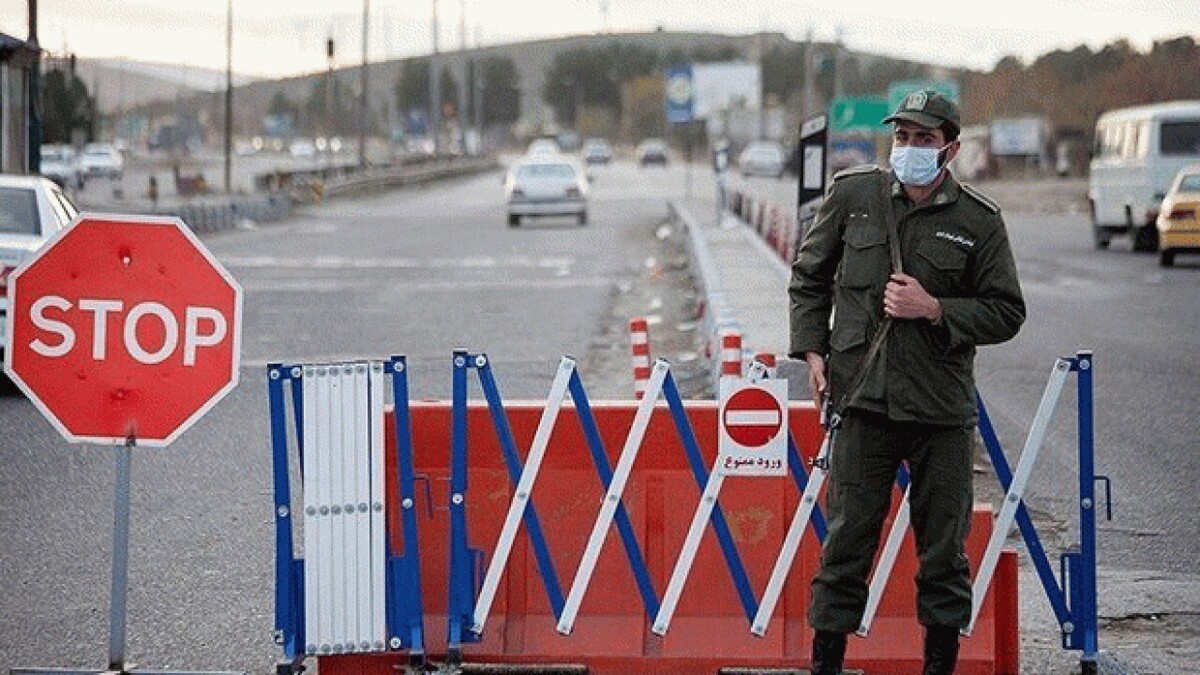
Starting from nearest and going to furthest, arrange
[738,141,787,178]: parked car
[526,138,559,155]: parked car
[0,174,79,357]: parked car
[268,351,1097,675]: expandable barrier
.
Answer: [268,351,1097,675]: expandable barrier, [0,174,79,357]: parked car, [526,138,559,155]: parked car, [738,141,787,178]: parked car

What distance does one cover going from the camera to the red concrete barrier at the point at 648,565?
25.1ft

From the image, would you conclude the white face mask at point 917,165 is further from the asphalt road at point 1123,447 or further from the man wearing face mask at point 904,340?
the asphalt road at point 1123,447

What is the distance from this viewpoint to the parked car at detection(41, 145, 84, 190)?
67.7 meters

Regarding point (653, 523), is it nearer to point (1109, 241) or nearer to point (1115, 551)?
point (1115, 551)

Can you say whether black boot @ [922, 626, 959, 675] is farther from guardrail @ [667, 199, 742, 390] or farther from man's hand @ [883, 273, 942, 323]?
guardrail @ [667, 199, 742, 390]

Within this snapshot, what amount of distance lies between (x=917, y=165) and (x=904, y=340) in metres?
0.52

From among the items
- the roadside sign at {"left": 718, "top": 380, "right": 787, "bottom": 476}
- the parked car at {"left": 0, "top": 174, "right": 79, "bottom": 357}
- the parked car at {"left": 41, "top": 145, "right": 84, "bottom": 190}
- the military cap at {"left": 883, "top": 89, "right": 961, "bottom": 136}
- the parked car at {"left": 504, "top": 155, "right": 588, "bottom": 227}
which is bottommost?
the parked car at {"left": 41, "top": 145, "right": 84, "bottom": 190}

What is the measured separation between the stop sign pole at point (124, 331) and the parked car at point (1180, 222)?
2812cm

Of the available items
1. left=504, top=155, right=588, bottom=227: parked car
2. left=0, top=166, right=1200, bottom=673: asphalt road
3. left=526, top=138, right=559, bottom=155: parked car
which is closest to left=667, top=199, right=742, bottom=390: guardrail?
left=0, top=166, right=1200, bottom=673: asphalt road

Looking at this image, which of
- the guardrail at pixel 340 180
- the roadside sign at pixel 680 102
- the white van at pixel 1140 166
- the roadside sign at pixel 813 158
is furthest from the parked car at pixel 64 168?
the roadside sign at pixel 813 158

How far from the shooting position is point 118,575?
24.2ft

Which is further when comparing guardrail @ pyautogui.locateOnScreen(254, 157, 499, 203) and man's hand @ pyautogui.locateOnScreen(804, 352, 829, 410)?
guardrail @ pyautogui.locateOnScreen(254, 157, 499, 203)

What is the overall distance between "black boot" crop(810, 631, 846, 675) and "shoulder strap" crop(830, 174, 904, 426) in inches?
28.0

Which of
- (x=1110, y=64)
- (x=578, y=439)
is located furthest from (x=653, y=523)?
(x=1110, y=64)
